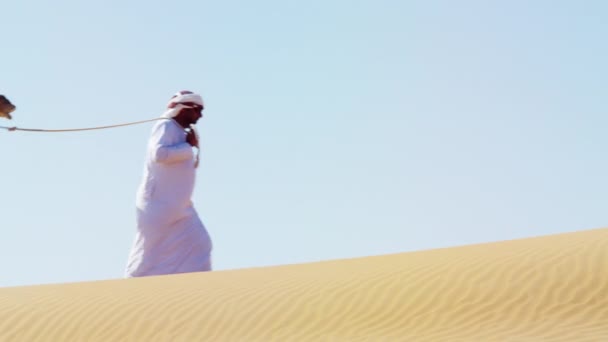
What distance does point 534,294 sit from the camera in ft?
28.7

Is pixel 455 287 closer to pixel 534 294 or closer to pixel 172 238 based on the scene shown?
pixel 534 294

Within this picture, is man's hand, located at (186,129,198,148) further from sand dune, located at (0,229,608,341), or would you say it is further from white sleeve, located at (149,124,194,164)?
sand dune, located at (0,229,608,341)

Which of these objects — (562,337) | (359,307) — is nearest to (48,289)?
(359,307)

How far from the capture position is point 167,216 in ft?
44.0

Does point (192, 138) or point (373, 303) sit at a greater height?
point (192, 138)

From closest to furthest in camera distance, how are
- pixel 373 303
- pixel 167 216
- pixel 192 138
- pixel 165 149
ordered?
pixel 373 303
pixel 165 149
pixel 167 216
pixel 192 138

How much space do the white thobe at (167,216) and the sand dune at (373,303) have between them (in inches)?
104

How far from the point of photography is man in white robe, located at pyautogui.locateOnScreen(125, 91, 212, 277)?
13266mm

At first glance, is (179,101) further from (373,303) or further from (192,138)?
(373,303)

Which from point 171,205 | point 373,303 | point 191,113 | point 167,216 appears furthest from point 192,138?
point 373,303

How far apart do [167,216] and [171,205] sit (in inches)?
4.9

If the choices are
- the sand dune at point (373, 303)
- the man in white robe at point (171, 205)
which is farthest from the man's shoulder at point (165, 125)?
the sand dune at point (373, 303)

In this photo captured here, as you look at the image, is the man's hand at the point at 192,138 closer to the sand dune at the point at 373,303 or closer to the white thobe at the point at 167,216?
the white thobe at the point at 167,216

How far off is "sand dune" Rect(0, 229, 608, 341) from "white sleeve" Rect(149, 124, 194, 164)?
284 centimetres
